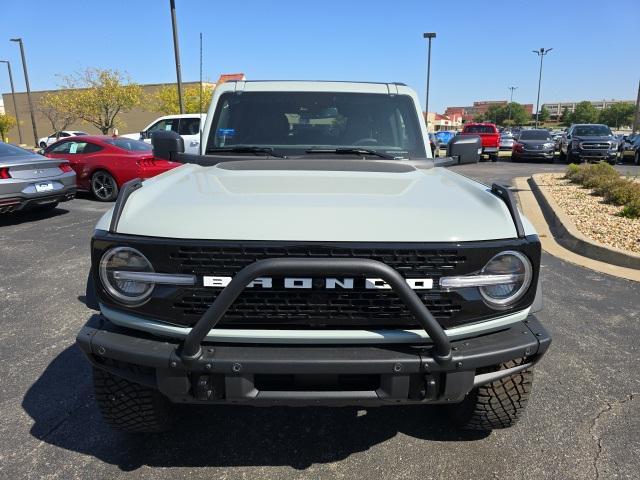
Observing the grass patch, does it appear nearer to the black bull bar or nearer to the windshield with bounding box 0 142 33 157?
the black bull bar

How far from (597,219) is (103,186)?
31.1 ft

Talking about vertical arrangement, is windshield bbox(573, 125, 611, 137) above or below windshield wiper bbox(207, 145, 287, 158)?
below

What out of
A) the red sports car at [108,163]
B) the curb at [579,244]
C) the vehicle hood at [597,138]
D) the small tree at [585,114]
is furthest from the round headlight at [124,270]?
the small tree at [585,114]

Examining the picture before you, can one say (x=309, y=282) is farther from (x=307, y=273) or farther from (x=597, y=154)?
(x=597, y=154)

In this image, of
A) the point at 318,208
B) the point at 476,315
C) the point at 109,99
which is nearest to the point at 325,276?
the point at 318,208

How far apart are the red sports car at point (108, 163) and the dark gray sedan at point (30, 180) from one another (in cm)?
131

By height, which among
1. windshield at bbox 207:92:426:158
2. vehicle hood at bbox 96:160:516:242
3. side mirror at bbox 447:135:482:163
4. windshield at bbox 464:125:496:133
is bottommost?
windshield at bbox 464:125:496:133

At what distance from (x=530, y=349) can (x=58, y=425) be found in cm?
249

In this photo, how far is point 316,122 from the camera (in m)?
3.56

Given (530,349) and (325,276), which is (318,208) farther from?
(530,349)

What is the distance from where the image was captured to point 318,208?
6.76ft

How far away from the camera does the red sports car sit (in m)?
10.1

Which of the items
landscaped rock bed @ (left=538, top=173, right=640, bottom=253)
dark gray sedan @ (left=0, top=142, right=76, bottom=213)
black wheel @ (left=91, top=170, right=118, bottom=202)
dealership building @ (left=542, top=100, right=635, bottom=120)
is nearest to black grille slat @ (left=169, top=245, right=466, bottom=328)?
landscaped rock bed @ (left=538, top=173, right=640, bottom=253)

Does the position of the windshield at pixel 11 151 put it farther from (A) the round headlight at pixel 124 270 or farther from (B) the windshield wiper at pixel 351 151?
(A) the round headlight at pixel 124 270
